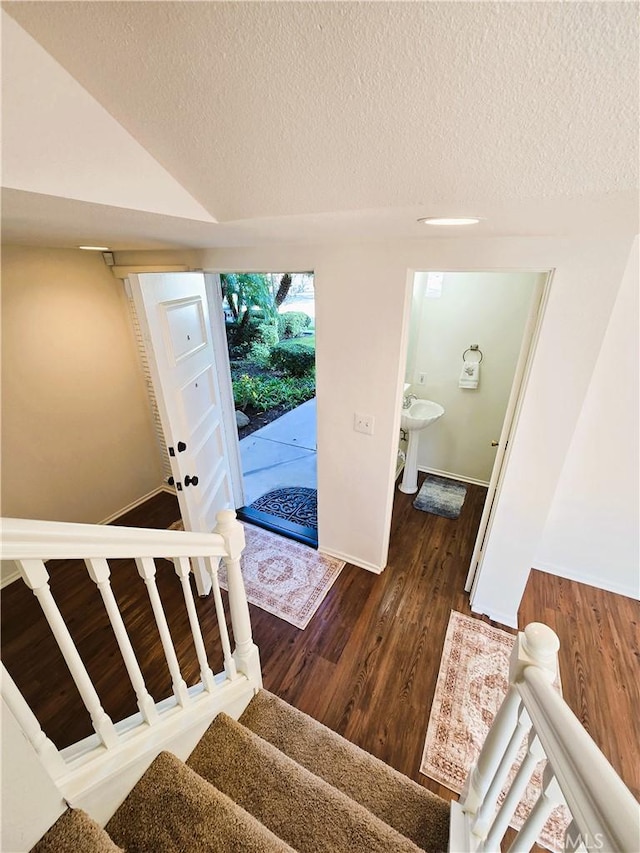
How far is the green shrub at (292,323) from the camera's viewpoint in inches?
256

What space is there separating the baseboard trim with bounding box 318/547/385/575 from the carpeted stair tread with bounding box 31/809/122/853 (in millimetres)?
2002

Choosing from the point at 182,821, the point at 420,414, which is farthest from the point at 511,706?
the point at 420,414

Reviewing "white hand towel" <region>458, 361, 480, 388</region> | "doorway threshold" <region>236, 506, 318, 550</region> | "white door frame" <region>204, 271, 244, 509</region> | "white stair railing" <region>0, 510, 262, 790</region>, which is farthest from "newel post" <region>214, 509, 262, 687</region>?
"white hand towel" <region>458, 361, 480, 388</region>

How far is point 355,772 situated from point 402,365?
1838 mm

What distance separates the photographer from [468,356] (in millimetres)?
3281

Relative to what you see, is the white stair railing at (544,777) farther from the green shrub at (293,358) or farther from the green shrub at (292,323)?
the green shrub at (292,323)

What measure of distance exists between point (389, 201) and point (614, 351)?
185 centimetres

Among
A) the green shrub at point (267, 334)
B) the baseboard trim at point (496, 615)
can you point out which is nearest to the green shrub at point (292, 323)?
the green shrub at point (267, 334)

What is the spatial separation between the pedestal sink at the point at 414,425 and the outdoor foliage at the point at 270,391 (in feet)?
9.25

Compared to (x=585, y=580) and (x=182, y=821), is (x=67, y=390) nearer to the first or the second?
(x=182, y=821)

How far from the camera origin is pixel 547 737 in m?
0.65

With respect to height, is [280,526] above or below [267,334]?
below

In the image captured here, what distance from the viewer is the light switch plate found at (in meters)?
2.19

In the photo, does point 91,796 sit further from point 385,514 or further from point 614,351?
point 614,351
